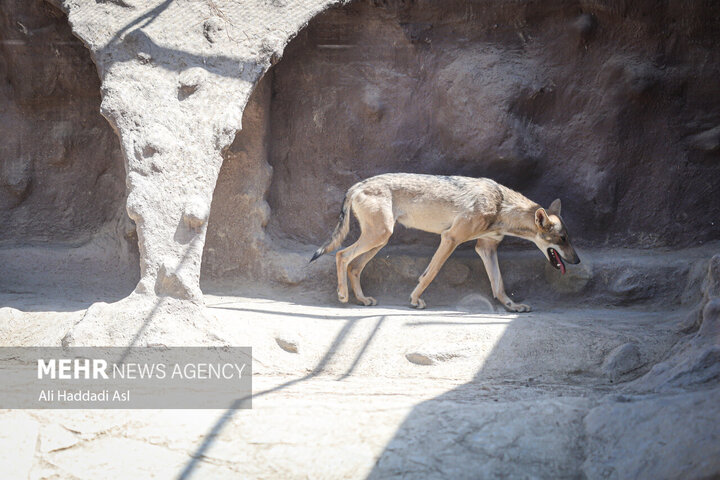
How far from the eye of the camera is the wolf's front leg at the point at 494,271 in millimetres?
7383

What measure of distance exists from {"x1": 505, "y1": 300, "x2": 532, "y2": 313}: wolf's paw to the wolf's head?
533mm

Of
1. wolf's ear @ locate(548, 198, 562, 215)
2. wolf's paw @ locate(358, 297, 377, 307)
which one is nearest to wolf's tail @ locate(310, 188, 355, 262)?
wolf's paw @ locate(358, 297, 377, 307)

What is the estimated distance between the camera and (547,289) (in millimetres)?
7762

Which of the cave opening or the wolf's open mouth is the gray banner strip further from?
the wolf's open mouth

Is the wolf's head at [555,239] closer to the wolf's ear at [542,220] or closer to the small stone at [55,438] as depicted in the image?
the wolf's ear at [542,220]

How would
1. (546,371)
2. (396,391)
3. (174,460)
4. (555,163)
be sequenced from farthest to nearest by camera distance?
(555,163) < (546,371) < (396,391) < (174,460)

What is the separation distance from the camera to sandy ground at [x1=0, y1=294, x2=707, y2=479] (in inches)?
161

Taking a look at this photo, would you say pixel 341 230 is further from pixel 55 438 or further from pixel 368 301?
pixel 55 438

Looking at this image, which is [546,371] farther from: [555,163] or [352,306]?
[555,163]

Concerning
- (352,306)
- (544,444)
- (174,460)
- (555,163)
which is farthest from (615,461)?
(555,163)

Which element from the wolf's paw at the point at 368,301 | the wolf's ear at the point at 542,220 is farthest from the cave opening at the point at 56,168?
the wolf's ear at the point at 542,220

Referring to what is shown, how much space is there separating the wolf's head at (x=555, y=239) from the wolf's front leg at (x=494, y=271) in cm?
52

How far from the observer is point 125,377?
519 centimetres

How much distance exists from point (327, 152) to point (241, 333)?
308cm
